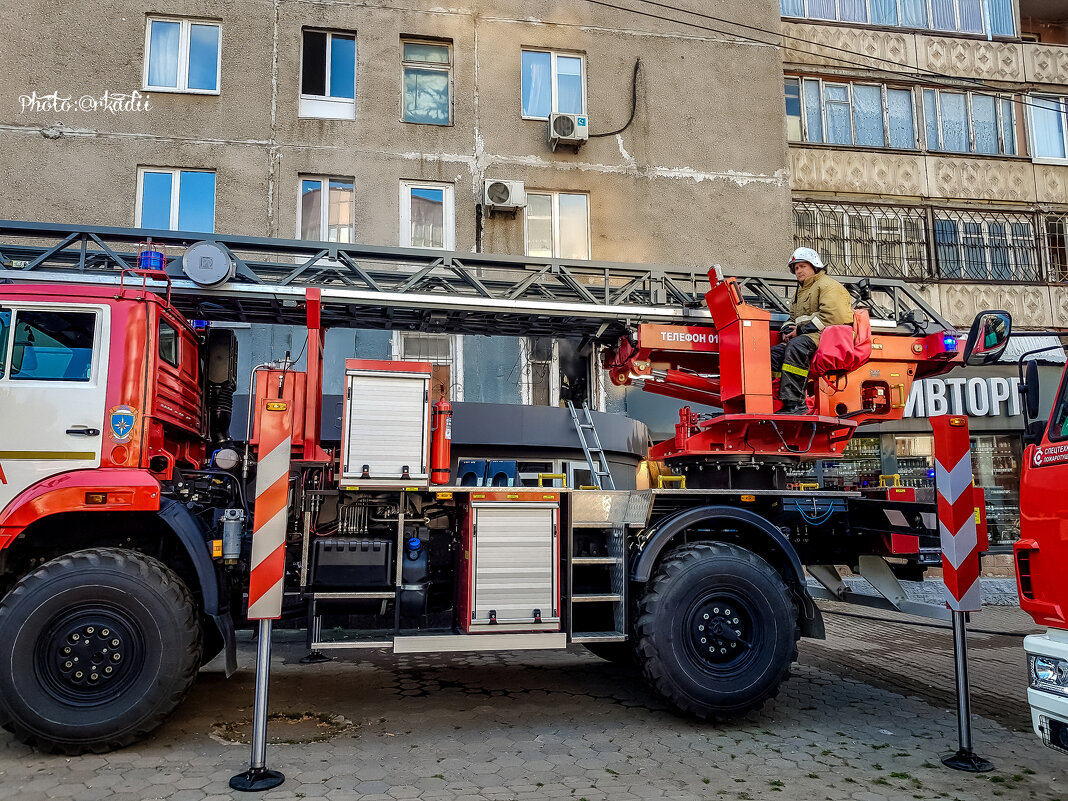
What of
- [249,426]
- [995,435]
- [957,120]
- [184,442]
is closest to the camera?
[249,426]

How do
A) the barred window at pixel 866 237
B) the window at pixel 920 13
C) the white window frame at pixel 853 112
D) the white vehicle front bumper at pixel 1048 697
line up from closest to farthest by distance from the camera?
the white vehicle front bumper at pixel 1048 697 < the barred window at pixel 866 237 < the white window frame at pixel 853 112 < the window at pixel 920 13

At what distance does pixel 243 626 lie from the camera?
631 cm

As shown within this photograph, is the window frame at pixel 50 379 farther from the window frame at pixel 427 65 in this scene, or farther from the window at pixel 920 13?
the window at pixel 920 13

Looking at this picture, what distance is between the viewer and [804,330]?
717 centimetres

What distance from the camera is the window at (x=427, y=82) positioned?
14859mm

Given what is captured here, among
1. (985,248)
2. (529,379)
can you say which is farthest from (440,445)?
(985,248)

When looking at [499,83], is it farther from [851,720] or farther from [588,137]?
[851,720]

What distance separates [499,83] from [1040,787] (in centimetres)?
1381

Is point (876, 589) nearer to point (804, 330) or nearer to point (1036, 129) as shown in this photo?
point (804, 330)

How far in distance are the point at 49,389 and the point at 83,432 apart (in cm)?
41

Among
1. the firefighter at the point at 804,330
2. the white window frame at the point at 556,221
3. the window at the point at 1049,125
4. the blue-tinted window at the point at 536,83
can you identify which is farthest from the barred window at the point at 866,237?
the firefighter at the point at 804,330

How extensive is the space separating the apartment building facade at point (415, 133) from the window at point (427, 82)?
0.13 feet

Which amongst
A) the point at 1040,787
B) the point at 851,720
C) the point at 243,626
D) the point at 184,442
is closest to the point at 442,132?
the point at 184,442

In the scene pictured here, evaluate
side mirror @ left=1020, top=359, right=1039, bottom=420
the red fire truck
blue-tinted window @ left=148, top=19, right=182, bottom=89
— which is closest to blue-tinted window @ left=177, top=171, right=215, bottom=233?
blue-tinted window @ left=148, top=19, right=182, bottom=89
